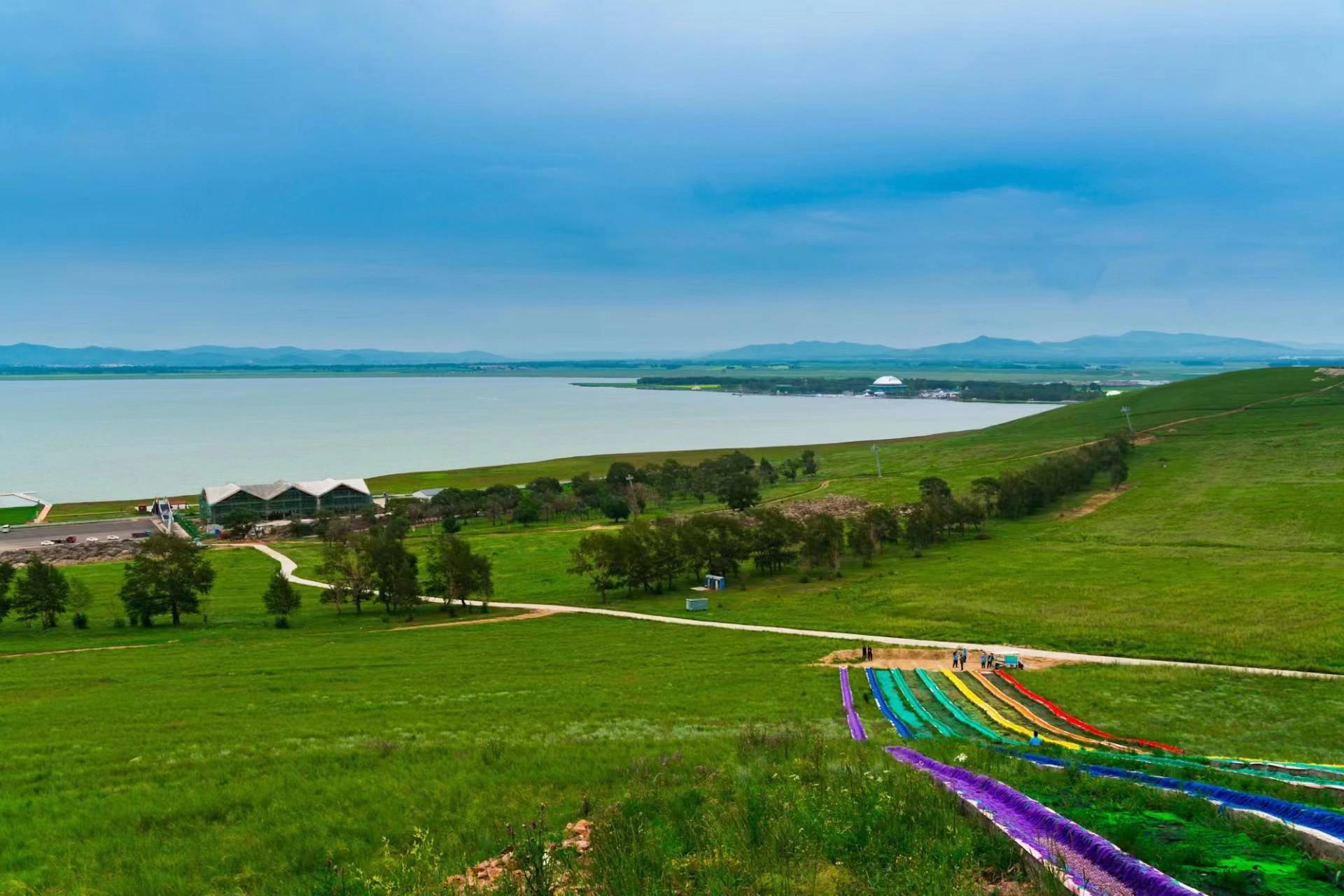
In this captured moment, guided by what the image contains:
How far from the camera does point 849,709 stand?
23312 millimetres

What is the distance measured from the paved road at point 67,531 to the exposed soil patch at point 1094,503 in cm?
9883

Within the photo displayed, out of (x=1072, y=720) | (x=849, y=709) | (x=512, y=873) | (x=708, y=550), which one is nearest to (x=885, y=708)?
(x=849, y=709)

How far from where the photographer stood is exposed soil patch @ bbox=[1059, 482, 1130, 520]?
76.4 meters

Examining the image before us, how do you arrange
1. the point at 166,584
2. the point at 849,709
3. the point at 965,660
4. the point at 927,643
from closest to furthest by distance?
the point at 849,709, the point at 965,660, the point at 927,643, the point at 166,584

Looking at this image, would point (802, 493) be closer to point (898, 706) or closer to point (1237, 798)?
point (898, 706)

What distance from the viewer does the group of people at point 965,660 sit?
30828 millimetres

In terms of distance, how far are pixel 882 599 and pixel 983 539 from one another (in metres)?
27.0

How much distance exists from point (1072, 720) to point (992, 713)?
2.20 metres

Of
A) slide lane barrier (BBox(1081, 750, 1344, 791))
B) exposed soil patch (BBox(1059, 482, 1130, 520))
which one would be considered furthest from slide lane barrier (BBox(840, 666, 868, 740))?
exposed soil patch (BBox(1059, 482, 1130, 520))

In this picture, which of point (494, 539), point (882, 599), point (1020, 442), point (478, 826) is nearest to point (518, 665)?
point (478, 826)

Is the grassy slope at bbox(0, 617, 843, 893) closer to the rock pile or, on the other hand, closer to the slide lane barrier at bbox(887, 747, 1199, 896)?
the slide lane barrier at bbox(887, 747, 1199, 896)

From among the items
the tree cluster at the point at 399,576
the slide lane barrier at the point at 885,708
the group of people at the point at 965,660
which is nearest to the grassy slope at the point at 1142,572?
the group of people at the point at 965,660

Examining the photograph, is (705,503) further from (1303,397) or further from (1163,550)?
(1303,397)

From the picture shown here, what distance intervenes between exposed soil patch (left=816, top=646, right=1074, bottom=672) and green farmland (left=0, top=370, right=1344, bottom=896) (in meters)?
0.96
